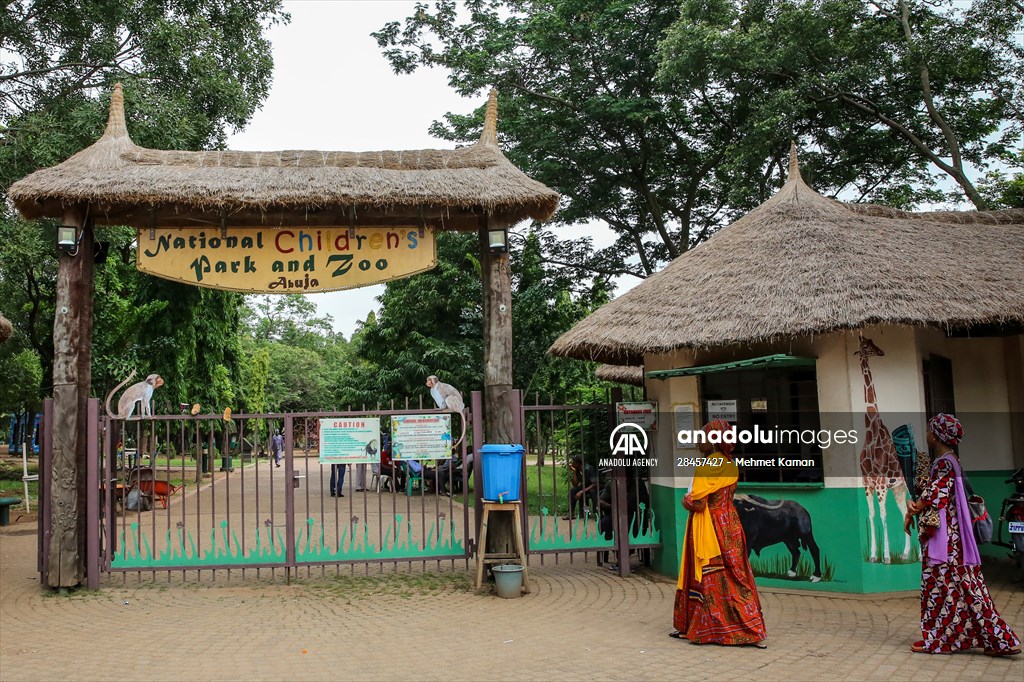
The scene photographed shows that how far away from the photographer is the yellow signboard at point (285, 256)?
8.33 meters

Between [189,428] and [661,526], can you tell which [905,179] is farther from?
[189,428]

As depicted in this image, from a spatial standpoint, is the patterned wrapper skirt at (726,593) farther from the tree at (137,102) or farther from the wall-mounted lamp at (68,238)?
the tree at (137,102)

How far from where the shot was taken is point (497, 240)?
8.39 m

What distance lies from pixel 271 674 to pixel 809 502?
5053mm

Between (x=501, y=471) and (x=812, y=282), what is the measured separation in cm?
352

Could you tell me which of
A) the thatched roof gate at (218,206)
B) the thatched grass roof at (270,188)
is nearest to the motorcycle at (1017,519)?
the thatched roof gate at (218,206)

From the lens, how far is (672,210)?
19750 mm

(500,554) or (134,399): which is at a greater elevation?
(134,399)

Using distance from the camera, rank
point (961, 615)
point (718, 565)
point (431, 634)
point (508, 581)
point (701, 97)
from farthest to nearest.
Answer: point (701, 97)
point (508, 581)
point (431, 634)
point (718, 565)
point (961, 615)

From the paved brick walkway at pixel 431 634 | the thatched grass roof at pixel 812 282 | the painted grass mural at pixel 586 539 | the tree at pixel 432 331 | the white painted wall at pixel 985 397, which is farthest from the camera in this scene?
Result: the tree at pixel 432 331

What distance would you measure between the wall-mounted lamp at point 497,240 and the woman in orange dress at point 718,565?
325 centimetres

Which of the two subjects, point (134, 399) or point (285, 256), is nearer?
point (134, 399)

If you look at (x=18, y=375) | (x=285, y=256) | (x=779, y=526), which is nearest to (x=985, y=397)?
(x=779, y=526)

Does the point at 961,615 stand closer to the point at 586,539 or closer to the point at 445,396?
the point at 586,539
